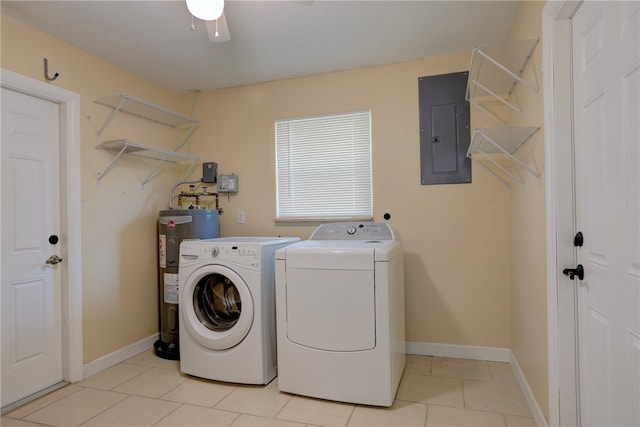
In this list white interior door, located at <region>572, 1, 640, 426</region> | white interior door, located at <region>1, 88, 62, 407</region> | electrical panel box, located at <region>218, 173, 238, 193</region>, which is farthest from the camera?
electrical panel box, located at <region>218, 173, 238, 193</region>

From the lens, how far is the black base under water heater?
2695mm

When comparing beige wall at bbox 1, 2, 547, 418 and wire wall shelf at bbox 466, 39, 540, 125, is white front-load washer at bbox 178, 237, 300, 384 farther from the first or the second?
wire wall shelf at bbox 466, 39, 540, 125

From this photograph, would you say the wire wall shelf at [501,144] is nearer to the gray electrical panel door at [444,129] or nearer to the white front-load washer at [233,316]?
the gray electrical panel door at [444,129]

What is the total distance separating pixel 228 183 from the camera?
10.2 feet

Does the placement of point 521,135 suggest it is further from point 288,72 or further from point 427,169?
point 288,72

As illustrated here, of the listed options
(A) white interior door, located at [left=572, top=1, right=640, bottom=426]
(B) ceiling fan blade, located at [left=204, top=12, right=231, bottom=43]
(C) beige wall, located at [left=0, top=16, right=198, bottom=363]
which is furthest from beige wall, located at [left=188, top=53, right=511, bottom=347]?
(B) ceiling fan blade, located at [left=204, top=12, right=231, bottom=43]

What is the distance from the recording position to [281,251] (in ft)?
6.75

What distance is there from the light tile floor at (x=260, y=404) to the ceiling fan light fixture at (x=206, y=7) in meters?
2.01

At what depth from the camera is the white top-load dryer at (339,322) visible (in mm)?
1865

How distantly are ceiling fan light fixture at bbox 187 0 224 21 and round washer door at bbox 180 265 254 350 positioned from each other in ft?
4.74

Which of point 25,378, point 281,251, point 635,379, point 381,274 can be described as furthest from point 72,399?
point 635,379

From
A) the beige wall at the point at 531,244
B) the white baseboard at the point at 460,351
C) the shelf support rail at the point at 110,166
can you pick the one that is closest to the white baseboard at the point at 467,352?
the white baseboard at the point at 460,351

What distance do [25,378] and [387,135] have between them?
2.98 m

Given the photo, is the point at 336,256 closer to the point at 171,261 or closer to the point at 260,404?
the point at 260,404
